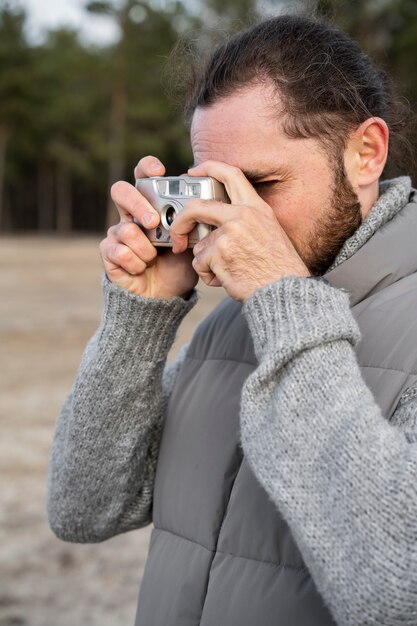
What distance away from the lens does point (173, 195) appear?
69.6 inches

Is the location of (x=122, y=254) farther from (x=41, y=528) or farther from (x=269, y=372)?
(x=41, y=528)

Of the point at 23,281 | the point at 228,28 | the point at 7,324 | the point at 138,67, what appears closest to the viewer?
the point at 228,28

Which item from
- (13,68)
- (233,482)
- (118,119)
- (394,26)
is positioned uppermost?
(13,68)

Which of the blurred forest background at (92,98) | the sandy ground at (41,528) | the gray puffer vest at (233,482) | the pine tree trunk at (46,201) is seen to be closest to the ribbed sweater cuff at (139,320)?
the gray puffer vest at (233,482)

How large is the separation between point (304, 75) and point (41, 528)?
141 inches

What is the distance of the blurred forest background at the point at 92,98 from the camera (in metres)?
37.2

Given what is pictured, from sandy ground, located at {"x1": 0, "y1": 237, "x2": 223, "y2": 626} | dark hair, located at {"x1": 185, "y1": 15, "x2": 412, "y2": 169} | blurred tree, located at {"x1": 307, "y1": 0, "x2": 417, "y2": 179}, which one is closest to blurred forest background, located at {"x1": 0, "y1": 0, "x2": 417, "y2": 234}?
blurred tree, located at {"x1": 307, "y1": 0, "x2": 417, "y2": 179}

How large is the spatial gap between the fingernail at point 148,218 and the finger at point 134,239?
0.12ft

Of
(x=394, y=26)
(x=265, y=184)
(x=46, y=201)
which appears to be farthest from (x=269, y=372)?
(x=46, y=201)

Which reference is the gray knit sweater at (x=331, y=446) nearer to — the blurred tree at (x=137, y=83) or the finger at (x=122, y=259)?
the finger at (x=122, y=259)

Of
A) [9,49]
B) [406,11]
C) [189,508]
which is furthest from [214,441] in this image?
[9,49]

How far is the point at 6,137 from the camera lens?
47.6m

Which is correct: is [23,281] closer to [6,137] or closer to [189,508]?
[189,508]

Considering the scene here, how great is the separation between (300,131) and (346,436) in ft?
2.39
